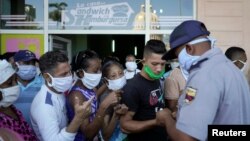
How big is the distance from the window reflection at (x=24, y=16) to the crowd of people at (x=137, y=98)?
3608mm

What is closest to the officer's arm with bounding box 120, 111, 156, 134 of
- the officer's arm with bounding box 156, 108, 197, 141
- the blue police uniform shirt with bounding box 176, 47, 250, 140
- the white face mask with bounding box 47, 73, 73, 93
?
the officer's arm with bounding box 156, 108, 197, 141

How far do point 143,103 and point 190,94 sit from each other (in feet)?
3.75

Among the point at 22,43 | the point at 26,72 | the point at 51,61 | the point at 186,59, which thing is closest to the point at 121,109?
the point at 51,61

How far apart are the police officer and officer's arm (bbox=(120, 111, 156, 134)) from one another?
0.74 m

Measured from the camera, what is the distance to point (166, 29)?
7.53 meters

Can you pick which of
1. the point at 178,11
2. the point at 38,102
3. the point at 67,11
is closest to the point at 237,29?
the point at 178,11

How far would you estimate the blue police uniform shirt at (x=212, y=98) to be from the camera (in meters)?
1.86

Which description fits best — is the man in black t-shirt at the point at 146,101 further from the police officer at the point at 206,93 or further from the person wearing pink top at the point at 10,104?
the police officer at the point at 206,93

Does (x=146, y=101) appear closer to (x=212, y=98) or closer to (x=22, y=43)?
(x=212, y=98)

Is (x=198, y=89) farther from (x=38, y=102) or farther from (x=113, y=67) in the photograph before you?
(x=113, y=67)

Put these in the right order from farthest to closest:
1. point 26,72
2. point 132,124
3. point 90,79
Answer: point 26,72, point 90,79, point 132,124

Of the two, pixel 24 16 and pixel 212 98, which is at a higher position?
pixel 24 16

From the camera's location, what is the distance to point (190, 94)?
1927mm

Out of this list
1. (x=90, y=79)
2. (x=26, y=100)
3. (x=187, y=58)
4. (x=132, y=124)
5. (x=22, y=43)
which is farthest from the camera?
(x=22, y=43)
